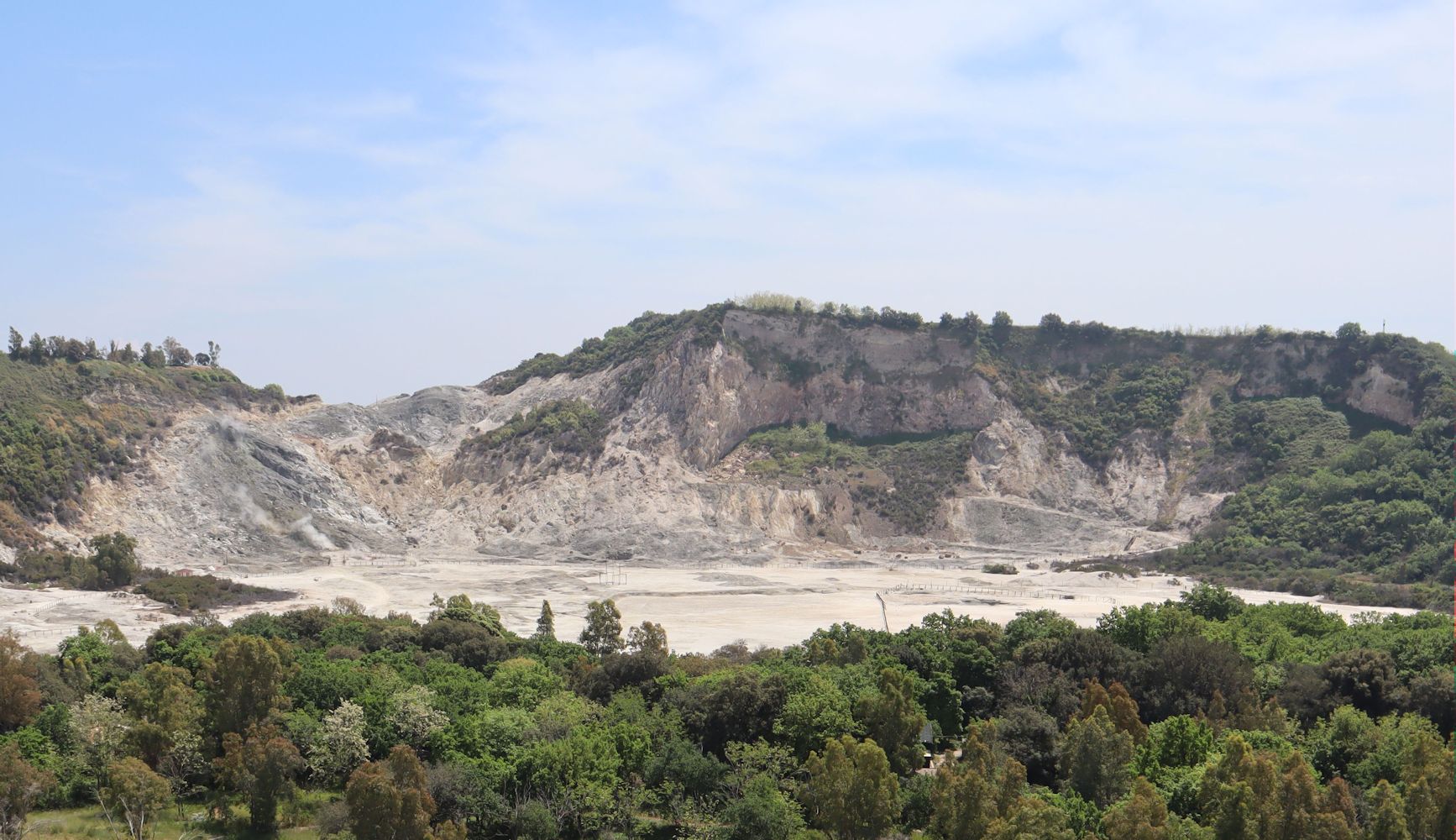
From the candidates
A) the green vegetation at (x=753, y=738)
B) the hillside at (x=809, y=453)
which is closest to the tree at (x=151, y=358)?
the hillside at (x=809, y=453)

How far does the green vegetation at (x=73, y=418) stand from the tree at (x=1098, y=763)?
64003mm

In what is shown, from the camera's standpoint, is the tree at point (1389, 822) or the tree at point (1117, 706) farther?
the tree at point (1117, 706)

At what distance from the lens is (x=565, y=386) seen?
119 m

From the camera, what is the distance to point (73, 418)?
293 feet

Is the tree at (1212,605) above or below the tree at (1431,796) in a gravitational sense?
above

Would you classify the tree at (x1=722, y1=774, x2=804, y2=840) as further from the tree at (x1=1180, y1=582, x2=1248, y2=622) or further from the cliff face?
the cliff face

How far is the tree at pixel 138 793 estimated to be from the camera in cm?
3137

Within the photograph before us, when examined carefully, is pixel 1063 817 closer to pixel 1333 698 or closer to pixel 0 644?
pixel 1333 698

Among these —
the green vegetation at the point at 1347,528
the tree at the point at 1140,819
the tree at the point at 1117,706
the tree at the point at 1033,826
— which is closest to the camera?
the tree at the point at 1140,819

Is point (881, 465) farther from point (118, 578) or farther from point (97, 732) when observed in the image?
point (97, 732)

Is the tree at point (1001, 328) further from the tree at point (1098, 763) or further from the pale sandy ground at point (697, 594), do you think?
the tree at point (1098, 763)

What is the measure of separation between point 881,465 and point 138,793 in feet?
272

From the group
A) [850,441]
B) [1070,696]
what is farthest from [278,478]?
[1070,696]

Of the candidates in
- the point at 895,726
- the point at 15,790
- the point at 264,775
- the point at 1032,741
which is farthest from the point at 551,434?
the point at 15,790
